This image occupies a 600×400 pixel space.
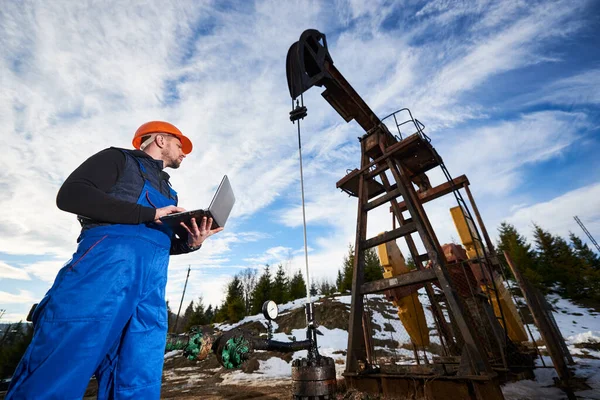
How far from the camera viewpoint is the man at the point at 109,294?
1.08m

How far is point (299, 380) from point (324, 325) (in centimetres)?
1934

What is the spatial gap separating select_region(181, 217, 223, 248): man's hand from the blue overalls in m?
0.17

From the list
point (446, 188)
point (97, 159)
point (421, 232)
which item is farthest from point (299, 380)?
point (446, 188)

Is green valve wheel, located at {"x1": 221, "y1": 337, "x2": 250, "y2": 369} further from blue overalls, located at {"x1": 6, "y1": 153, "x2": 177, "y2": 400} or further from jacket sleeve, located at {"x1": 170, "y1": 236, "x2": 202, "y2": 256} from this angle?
jacket sleeve, located at {"x1": 170, "y1": 236, "x2": 202, "y2": 256}

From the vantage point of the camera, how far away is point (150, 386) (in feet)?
4.84

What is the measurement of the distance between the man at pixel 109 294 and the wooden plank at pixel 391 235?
4350 millimetres

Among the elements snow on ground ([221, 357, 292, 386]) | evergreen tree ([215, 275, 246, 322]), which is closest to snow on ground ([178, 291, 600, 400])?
snow on ground ([221, 357, 292, 386])

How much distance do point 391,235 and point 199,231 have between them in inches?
177

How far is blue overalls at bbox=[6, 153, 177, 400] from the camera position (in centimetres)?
106

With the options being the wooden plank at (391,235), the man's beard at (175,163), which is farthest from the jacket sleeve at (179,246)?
the wooden plank at (391,235)

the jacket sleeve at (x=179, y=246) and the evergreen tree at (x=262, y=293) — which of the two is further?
the evergreen tree at (x=262, y=293)

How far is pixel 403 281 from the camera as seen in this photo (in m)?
4.82

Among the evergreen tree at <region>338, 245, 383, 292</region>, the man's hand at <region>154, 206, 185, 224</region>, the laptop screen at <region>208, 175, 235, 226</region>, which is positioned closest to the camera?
the man's hand at <region>154, 206, 185, 224</region>

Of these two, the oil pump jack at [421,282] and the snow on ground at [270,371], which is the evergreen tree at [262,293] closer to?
the snow on ground at [270,371]
